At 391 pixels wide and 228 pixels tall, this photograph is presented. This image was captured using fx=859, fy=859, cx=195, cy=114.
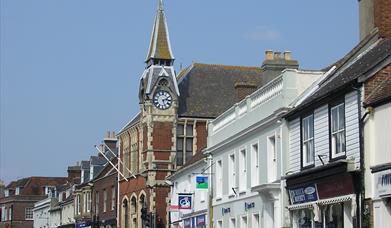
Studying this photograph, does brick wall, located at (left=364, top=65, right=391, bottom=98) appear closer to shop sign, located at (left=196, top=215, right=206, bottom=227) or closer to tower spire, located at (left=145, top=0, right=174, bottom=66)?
shop sign, located at (left=196, top=215, right=206, bottom=227)

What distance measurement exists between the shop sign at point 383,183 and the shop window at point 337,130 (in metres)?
2.80

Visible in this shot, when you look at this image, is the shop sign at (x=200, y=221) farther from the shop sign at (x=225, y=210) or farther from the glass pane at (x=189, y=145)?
the glass pane at (x=189, y=145)

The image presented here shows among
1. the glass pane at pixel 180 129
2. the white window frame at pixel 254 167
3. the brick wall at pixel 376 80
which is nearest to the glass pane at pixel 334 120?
the brick wall at pixel 376 80

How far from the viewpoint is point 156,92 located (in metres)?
64.6

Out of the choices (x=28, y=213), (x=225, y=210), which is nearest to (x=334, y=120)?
(x=225, y=210)

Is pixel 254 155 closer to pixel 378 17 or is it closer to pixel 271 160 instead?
pixel 271 160

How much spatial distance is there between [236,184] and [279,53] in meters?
7.14

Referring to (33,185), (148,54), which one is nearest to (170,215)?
(148,54)

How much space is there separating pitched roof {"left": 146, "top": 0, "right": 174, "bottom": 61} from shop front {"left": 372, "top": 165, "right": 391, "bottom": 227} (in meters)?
41.2

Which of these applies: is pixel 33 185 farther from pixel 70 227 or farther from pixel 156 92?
pixel 156 92

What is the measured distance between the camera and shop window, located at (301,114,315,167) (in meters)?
30.8

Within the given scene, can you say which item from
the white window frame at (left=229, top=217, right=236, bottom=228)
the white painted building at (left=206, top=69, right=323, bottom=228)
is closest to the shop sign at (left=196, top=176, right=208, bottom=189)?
the white painted building at (left=206, top=69, right=323, bottom=228)

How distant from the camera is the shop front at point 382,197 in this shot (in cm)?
2466

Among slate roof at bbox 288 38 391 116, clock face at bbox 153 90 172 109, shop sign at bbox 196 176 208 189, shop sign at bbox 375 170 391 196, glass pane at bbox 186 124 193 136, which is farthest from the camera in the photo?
glass pane at bbox 186 124 193 136
